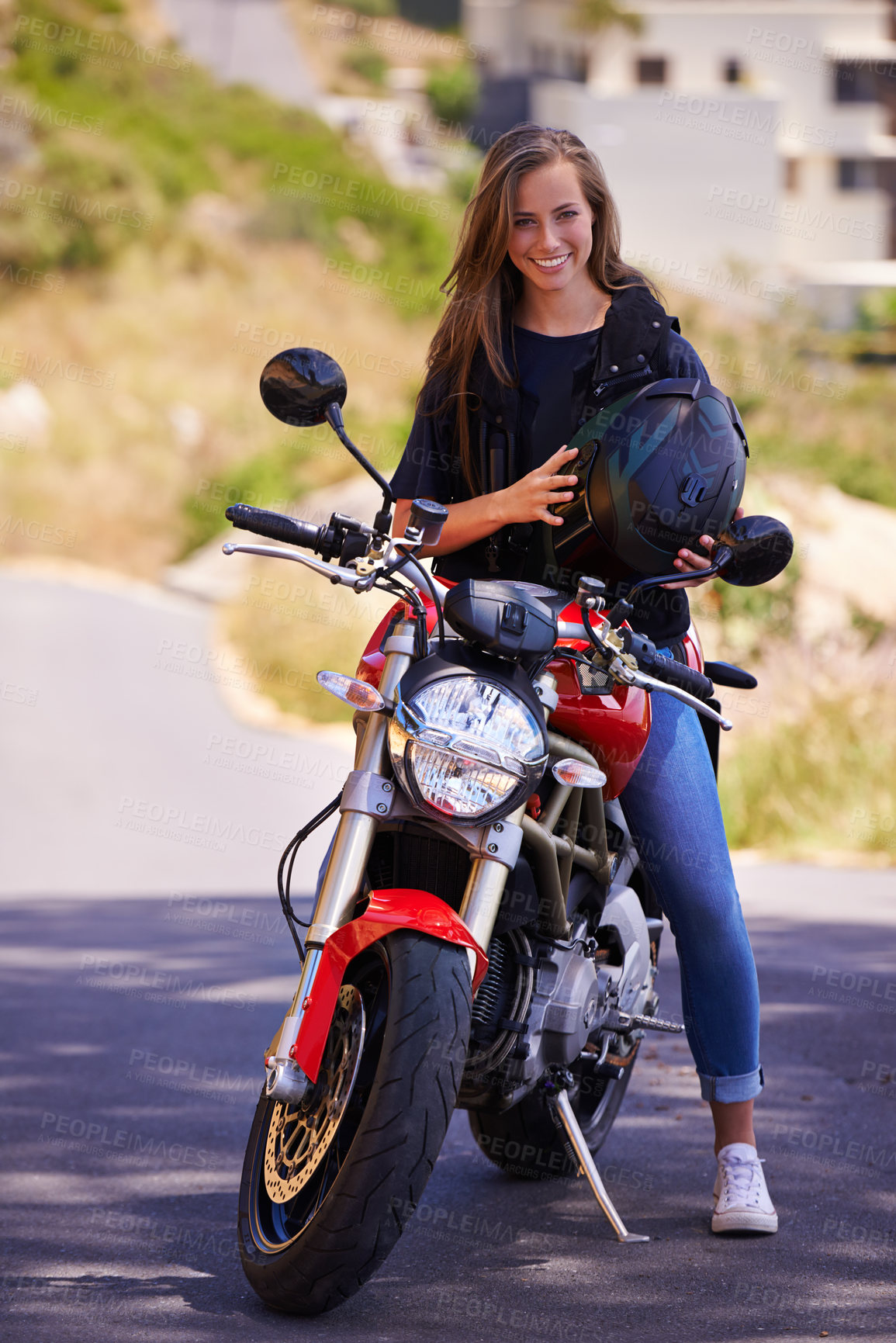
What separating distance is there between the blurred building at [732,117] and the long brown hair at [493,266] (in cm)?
4425

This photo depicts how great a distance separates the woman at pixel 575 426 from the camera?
3342 millimetres

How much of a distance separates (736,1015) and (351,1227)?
1145 millimetres

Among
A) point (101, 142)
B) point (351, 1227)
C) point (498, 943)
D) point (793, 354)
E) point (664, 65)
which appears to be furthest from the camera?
point (664, 65)

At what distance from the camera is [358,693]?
111 inches

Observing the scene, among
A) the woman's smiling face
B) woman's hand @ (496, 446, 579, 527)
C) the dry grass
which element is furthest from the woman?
the dry grass

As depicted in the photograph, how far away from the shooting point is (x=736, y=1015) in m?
3.46

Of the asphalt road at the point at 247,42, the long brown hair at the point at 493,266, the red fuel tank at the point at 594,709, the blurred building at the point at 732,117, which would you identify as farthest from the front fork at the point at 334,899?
the asphalt road at the point at 247,42

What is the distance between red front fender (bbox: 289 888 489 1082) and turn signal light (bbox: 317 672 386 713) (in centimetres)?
32

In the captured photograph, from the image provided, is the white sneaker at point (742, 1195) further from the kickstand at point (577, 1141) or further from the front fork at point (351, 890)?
the front fork at point (351, 890)

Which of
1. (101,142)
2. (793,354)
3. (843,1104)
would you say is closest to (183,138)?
(101,142)

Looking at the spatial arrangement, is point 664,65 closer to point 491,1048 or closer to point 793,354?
point 793,354

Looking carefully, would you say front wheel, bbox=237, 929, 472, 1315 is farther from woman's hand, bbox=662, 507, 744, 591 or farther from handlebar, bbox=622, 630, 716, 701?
woman's hand, bbox=662, 507, 744, 591

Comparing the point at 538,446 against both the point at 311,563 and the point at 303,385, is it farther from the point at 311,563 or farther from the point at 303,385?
the point at 311,563

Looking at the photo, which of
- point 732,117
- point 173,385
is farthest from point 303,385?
point 732,117
